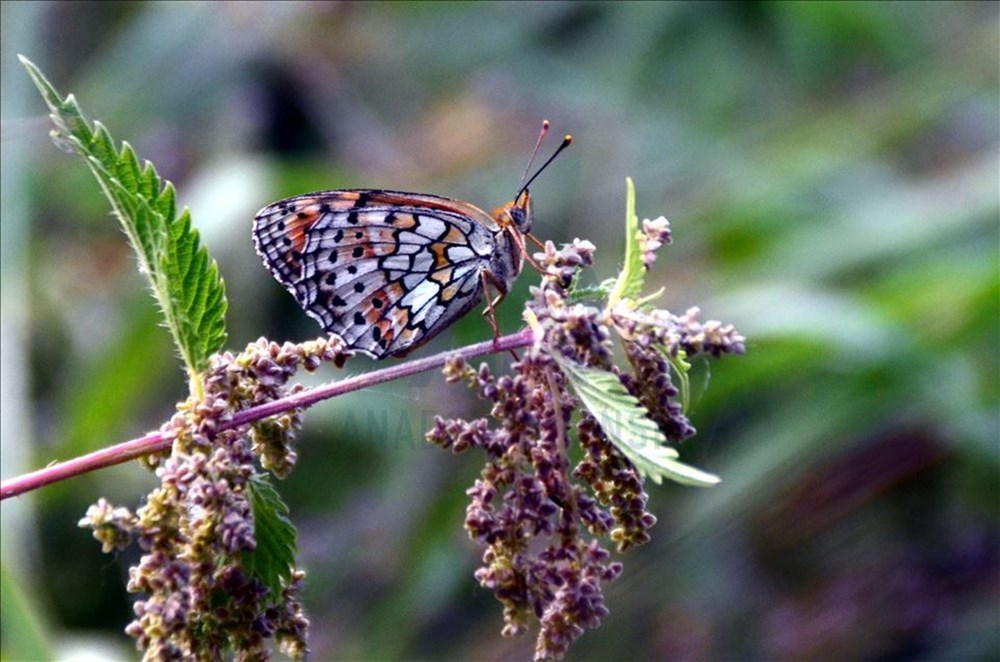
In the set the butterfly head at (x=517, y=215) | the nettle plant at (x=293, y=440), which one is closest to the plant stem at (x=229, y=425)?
the nettle plant at (x=293, y=440)

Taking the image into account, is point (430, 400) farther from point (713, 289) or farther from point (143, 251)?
point (143, 251)

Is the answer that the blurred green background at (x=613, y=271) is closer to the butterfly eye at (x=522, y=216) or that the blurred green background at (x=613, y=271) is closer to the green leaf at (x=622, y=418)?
the butterfly eye at (x=522, y=216)

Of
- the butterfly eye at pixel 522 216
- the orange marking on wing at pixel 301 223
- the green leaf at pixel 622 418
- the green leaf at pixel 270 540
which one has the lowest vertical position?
the green leaf at pixel 622 418

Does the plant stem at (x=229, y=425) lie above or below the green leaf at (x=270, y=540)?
above

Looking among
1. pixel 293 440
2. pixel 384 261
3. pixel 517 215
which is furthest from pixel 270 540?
pixel 517 215

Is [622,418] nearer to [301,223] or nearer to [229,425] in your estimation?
[229,425]

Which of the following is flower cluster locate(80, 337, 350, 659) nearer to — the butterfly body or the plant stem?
the plant stem
